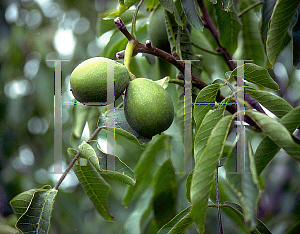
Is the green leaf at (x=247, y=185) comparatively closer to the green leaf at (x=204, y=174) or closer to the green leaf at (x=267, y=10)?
the green leaf at (x=204, y=174)

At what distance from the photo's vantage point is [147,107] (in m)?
0.83

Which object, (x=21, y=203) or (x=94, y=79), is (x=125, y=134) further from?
(x=21, y=203)

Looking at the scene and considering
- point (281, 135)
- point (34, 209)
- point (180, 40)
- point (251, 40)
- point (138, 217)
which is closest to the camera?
point (281, 135)

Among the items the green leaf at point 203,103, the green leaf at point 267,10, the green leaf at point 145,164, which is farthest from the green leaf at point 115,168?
the green leaf at point 267,10

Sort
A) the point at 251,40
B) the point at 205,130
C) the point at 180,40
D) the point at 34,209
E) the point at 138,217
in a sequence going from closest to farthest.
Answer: the point at 205,130 → the point at 34,209 → the point at 180,40 → the point at 138,217 → the point at 251,40

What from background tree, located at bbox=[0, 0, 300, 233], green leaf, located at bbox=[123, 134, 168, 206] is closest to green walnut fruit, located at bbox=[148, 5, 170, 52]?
background tree, located at bbox=[0, 0, 300, 233]

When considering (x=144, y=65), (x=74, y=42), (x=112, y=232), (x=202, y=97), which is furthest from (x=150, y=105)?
(x=112, y=232)

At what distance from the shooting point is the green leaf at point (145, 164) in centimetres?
139

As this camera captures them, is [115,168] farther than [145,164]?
No

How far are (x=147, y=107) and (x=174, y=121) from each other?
0.64 metres

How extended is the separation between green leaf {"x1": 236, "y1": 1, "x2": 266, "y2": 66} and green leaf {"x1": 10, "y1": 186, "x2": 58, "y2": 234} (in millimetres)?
1184

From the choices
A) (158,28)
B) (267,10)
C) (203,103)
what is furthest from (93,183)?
(267,10)

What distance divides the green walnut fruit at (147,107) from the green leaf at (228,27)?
71 cm

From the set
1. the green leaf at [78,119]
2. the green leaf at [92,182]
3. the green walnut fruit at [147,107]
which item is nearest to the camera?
the green walnut fruit at [147,107]
